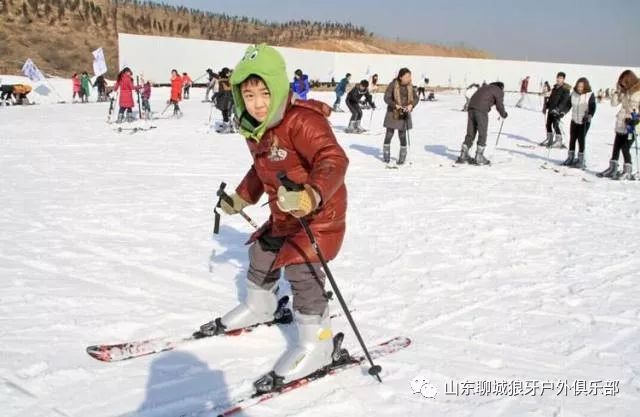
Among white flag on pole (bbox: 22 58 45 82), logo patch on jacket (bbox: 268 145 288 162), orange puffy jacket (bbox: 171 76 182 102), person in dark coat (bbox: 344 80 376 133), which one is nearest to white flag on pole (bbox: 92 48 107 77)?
white flag on pole (bbox: 22 58 45 82)

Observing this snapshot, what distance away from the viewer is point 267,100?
103 inches

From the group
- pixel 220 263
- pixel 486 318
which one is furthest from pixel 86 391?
pixel 486 318

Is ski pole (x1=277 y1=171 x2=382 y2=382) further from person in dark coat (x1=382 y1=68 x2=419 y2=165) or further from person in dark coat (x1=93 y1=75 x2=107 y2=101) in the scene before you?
person in dark coat (x1=93 y1=75 x2=107 y2=101)

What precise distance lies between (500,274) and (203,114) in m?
16.4

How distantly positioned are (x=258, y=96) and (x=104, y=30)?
47.3 m

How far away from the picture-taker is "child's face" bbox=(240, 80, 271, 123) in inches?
102

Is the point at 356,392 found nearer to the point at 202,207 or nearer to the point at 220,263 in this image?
the point at 220,263

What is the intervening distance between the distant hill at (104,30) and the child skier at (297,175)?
32930 mm

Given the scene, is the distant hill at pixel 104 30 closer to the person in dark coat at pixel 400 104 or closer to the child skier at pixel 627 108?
the person in dark coat at pixel 400 104

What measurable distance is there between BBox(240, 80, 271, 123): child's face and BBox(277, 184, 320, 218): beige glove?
47cm

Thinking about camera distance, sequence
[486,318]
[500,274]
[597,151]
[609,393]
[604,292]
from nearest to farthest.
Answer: [609,393] < [486,318] < [604,292] < [500,274] < [597,151]

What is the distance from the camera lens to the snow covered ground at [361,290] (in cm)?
266

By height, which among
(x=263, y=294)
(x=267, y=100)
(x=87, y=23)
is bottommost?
(x=263, y=294)

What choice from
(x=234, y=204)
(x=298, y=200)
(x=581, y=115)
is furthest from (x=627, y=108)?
(x=298, y=200)
